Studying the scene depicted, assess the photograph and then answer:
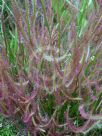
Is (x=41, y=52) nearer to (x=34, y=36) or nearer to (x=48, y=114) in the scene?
(x=34, y=36)

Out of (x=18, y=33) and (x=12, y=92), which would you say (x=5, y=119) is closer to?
(x=12, y=92)

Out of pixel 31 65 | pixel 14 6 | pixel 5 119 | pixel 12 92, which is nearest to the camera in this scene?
pixel 14 6

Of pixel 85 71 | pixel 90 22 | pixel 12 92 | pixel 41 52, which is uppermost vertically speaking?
pixel 90 22

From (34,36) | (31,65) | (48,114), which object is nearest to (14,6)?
(34,36)

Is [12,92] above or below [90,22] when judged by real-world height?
below

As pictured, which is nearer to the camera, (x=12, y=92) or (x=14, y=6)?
(x=14, y=6)

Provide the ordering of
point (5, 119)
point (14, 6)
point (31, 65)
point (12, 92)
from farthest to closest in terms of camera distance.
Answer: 1. point (5, 119)
2. point (12, 92)
3. point (31, 65)
4. point (14, 6)
